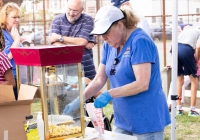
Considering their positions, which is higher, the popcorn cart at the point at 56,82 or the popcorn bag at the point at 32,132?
the popcorn cart at the point at 56,82

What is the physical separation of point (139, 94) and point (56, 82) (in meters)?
0.51

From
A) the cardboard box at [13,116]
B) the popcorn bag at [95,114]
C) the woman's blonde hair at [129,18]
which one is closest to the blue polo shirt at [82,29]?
the woman's blonde hair at [129,18]

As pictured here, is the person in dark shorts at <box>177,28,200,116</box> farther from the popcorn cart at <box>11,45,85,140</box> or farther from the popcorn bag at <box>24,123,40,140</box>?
the popcorn bag at <box>24,123,40,140</box>

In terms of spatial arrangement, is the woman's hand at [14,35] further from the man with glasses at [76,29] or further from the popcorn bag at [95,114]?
the popcorn bag at [95,114]

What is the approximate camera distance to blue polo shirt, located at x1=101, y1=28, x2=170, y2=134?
8.38 ft

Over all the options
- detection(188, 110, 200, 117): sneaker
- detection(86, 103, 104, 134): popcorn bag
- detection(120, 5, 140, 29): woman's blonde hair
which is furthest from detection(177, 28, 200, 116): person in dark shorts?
detection(86, 103, 104, 134): popcorn bag

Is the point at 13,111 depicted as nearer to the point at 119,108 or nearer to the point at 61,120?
the point at 61,120

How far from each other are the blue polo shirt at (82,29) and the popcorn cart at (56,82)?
6.10ft

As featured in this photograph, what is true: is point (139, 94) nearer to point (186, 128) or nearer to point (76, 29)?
point (76, 29)

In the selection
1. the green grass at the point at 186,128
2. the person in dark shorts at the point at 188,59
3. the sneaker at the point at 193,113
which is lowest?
the green grass at the point at 186,128

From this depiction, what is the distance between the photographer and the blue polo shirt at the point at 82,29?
14.2ft

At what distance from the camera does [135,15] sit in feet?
8.70

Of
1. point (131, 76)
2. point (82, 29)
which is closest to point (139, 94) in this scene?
point (131, 76)

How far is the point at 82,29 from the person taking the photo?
14.2 ft
